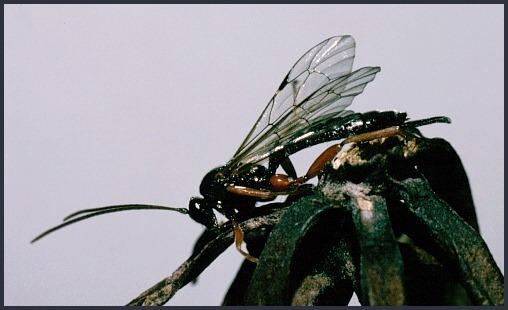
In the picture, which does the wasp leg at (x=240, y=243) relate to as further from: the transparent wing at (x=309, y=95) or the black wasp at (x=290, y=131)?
the transparent wing at (x=309, y=95)

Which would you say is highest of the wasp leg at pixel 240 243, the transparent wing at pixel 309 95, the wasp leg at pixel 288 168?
the transparent wing at pixel 309 95

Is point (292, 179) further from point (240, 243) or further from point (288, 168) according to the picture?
point (240, 243)

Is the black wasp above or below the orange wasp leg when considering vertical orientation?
above

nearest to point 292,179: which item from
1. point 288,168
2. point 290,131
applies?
point 288,168

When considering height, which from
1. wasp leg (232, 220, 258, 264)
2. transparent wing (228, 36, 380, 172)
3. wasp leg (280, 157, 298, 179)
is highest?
transparent wing (228, 36, 380, 172)

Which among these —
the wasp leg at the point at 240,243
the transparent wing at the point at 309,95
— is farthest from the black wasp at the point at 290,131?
the wasp leg at the point at 240,243

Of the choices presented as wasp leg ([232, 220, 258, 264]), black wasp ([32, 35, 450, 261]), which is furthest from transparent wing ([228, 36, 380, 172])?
wasp leg ([232, 220, 258, 264])

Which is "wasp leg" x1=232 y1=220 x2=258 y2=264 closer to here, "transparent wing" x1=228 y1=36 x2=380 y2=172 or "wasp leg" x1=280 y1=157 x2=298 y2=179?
"transparent wing" x1=228 y1=36 x2=380 y2=172

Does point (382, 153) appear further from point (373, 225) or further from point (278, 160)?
point (278, 160)
